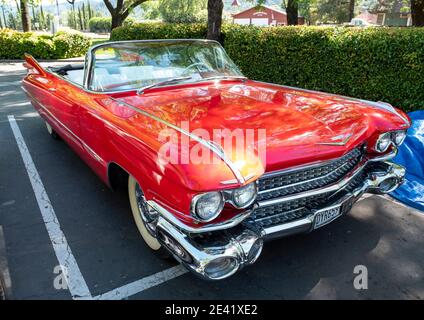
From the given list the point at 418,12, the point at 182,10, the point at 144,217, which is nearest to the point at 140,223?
the point at 144,217

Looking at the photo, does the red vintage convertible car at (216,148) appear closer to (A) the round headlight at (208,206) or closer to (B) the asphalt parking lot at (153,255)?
(A) the round headlight at (208,206)

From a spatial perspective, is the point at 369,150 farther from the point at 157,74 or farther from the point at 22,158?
the point at 22,158

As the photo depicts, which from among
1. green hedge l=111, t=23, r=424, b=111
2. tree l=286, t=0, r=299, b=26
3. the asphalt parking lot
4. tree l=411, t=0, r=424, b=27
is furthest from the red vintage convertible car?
tree l=286, t=0, r=299, b=26

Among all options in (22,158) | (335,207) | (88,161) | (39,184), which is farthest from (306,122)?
(22,158)

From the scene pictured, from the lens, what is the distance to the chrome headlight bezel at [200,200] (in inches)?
78.1

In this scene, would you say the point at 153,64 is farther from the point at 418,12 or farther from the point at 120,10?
the point at 120,10

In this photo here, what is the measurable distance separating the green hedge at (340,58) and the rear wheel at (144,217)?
4.84 metres

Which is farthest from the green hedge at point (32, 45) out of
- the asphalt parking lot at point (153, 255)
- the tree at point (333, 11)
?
the tree at point (333, 11)

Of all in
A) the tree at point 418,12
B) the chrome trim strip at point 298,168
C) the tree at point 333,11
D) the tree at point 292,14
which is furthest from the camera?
the tree at point 333,11

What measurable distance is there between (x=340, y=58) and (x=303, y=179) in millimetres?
4791

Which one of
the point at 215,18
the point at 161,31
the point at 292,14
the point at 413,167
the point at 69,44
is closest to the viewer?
the point at 413,167

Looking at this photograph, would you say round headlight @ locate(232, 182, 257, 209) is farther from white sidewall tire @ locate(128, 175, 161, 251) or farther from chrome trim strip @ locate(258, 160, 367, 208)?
white sidewall tire @ locate(128, 175, 161, 251)

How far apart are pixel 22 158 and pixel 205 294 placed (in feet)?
11.6

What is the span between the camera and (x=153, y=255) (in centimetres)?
283
